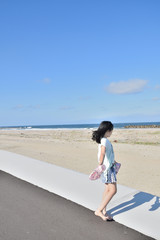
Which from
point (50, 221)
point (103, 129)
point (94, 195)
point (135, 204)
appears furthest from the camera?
point (94, 195)

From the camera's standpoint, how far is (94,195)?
4.72 m

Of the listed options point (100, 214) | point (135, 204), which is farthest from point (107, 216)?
point (135, 204)

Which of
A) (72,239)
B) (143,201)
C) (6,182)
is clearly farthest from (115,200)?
(6,182)

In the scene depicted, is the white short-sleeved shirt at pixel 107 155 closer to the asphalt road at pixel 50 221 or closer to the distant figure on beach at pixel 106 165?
the distant figure on beach at pixel 106 165

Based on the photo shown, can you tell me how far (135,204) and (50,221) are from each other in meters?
1.56

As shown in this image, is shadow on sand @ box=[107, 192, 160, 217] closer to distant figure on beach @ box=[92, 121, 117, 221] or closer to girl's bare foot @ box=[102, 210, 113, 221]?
girl's bare foot @ box=[102, 210, 113, 221]

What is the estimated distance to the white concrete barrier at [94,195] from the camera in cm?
354

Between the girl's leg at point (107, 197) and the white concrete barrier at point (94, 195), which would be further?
the girl's leg at point (107, 197)

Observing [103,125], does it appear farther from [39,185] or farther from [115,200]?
[39,185]

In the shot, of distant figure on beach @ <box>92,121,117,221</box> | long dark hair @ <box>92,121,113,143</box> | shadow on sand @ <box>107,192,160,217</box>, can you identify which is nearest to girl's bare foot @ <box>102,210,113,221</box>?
distant figure on beach @ <box>92,121,117,221</box>

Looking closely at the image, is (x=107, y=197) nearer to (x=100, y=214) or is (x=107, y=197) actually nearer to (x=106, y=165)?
(x=100, y=214)

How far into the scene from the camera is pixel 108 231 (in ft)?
11.0

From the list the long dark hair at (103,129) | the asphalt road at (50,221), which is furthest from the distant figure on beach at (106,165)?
the asphalt road at (50,221)

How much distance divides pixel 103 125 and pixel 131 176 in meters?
4.09
